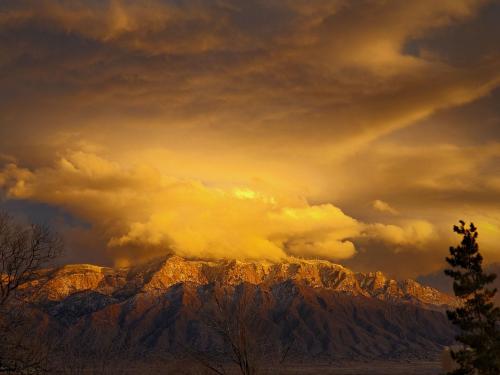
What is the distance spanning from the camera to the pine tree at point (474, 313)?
40.2 meters

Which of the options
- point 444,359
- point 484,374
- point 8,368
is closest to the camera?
point 8,368

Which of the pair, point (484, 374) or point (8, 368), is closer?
point (8, 368)

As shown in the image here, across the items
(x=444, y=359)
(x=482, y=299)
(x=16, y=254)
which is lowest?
(x=444, y=359)

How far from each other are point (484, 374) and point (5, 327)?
Result: 30.2 m

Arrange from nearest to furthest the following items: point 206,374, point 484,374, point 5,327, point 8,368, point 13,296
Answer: point 8,368
point 5,327
point 13,296
point 484,374
point 206,374

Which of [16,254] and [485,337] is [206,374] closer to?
[16,254]

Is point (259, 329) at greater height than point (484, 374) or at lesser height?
greater

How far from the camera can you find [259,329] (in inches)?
1697

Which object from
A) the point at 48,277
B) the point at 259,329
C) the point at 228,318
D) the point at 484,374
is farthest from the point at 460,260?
the point at 48,277

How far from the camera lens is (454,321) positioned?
4169 centimetres

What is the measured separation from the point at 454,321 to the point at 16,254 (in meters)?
28.9

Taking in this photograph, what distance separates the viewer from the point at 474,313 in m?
41.8

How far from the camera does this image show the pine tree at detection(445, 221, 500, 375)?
132ft

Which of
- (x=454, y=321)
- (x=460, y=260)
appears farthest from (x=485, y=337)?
(x=460, y=260)
